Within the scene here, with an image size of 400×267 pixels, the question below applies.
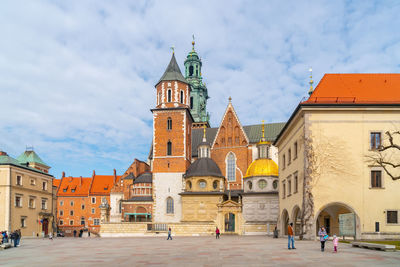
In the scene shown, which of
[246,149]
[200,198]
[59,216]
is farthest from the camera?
[59,216]

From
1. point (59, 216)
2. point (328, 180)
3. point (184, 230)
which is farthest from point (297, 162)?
point (59, 216)

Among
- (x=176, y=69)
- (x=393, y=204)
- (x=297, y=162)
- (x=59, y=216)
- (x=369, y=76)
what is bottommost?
(x=59, y=216)

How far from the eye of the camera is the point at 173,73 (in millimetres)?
67875

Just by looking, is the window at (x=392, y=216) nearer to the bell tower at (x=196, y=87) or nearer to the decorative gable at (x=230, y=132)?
the decorative gable at (x=230, y=132)

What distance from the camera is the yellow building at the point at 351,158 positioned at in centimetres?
3055

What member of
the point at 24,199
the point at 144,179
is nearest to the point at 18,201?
the point at 24,199

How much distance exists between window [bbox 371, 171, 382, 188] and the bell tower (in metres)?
69.7

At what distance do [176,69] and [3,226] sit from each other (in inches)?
1279

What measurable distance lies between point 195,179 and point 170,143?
283 inches

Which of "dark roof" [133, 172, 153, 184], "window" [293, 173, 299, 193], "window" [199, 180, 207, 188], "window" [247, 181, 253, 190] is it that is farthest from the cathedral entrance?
"window" [293, 173, 299, 193]

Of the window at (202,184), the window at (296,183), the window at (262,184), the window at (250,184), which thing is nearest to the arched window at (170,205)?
the window at (202,184)

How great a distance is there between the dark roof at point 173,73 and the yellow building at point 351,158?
36.2 m

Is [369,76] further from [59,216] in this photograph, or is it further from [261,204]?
[59,216]

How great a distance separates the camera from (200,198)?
197 ft
